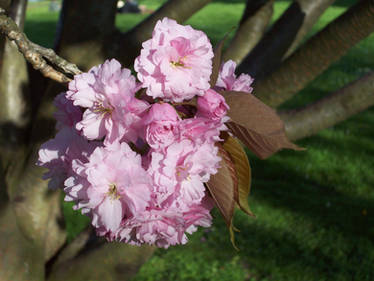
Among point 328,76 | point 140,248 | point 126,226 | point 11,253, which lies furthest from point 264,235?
point 328,76

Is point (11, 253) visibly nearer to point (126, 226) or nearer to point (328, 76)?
point (126, 226)

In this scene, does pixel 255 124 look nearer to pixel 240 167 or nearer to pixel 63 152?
pixel 240 167

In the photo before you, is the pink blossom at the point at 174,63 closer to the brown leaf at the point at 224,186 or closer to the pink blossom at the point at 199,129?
the pink blossom at the point at 199,129

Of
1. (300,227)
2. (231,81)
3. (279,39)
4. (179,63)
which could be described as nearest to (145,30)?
(279,39)

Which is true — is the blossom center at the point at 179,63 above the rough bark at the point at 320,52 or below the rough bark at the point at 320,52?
above

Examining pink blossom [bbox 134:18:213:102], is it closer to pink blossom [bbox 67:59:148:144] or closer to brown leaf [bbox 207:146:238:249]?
pink blossom [bbox 67:59:148:144]

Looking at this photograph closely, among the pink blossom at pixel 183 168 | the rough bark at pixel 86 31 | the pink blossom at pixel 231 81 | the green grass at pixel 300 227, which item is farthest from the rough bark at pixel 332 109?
Result: the pink blossom at pixel 183 168
